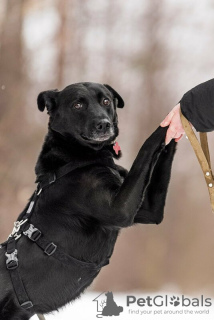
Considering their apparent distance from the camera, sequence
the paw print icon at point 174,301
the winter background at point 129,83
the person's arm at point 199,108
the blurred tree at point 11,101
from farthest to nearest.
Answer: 1. the blurred tree at point 11,101
2. the winter background at point 129,83
3. the paw print icon at point 174,301
4. the person's arm at point 199,108

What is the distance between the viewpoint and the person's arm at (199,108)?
1230mm

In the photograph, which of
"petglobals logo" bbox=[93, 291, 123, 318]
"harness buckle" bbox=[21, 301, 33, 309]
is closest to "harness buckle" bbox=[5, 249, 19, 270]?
"harness buckle" bbox=[21, 301, 33, 309]

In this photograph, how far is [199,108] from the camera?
1.25m

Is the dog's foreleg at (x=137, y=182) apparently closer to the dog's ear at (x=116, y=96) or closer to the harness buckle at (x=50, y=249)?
the harness buckle at (x=50, y=249)

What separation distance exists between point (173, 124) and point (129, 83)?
2151 millimetres

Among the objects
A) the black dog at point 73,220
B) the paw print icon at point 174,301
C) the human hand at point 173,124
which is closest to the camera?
the human hand at point 173,124

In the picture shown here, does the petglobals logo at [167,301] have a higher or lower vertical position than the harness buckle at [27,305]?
lower

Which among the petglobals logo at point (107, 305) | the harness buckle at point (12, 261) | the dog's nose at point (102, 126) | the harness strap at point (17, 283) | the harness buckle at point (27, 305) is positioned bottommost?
the petglobals logo at point (107, 305)

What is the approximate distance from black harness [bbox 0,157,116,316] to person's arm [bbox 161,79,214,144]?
29 cm

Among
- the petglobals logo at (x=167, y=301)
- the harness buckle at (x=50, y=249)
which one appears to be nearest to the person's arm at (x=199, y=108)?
the harness buckle at (x=50, y=249)

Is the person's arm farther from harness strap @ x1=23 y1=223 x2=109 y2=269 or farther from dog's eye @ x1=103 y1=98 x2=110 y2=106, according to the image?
harness strap @ x1=23 y1=223 x2=109 y2=269

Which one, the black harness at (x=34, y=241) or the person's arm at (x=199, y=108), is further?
the black harness at (x=34, y=241)

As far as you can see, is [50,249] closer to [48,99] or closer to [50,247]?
[50,247]

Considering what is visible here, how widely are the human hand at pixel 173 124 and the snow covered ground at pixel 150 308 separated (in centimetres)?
137
